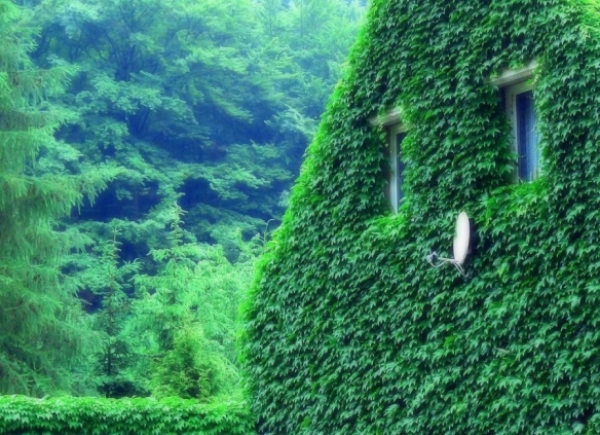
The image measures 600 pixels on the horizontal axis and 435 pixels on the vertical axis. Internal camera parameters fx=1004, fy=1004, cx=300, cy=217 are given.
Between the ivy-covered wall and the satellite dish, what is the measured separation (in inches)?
7.1

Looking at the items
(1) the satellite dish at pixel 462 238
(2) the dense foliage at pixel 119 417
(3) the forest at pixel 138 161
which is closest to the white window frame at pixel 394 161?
(1) the satellite dish at pixel 462 238

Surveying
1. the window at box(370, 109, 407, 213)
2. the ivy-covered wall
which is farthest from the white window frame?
the ivy-covered wall

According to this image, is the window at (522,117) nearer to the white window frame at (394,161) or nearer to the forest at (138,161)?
the white window frame at (394,161)

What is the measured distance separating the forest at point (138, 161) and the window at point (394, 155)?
11.5 metres

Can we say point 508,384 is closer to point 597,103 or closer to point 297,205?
point 597,103

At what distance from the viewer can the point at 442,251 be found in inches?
394

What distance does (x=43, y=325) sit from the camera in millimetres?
22672

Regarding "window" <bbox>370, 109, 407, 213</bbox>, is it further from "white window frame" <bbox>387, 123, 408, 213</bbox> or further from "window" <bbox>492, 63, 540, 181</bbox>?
"window" <bbox>492, 63, 540, 181</bbox>

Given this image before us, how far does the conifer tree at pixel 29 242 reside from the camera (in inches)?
872

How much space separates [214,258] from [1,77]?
318 inches

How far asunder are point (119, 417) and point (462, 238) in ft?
14.3

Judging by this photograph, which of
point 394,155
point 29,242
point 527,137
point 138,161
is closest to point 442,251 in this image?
point 527,137

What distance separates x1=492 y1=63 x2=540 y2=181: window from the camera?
31.8 feet

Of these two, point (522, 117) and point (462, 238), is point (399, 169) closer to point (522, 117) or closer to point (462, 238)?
point (522, 117)
